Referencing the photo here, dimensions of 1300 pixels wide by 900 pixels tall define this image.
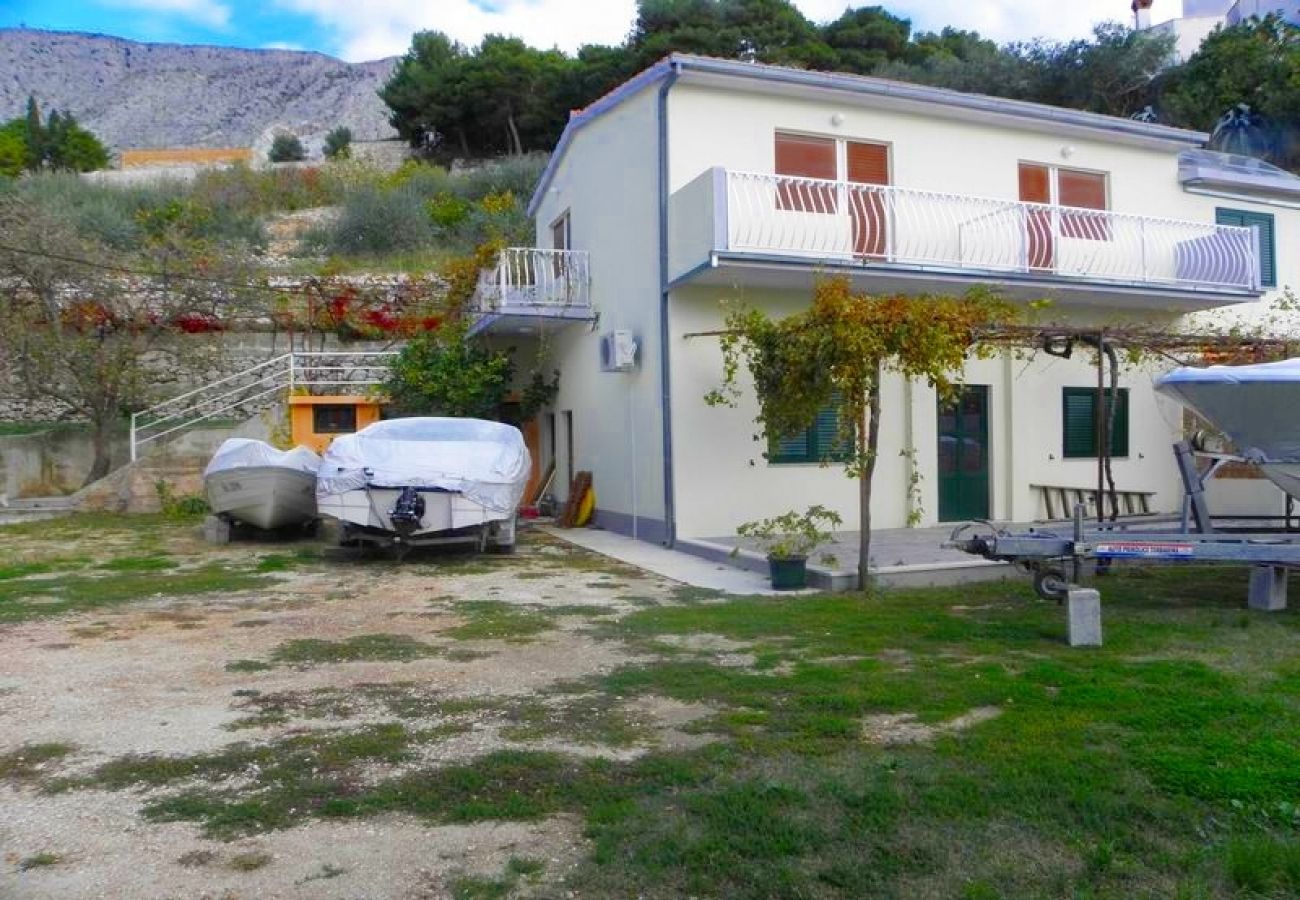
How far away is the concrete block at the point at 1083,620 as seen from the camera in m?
7.45

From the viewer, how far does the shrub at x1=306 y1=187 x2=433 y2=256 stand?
30109 millimetres

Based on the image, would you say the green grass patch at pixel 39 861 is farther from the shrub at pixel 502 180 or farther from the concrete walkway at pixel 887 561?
the shrub at pixel 502 180

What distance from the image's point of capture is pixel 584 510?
1653 centimetres

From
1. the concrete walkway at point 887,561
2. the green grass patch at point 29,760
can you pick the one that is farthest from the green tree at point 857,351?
the green grass patch at point 29,760

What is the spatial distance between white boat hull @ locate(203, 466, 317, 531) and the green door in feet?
28.5

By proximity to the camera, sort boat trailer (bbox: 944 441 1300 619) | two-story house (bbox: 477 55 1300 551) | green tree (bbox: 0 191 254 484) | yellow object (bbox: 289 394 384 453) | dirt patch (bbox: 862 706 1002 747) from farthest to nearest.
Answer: yellow object (bbox: 289 394 384 453) → green tree (bbox: 0 191 254 484) → two-story house (bbox: 477 55 1300 551) → boat trailer (bbox: 944 441 1300 619) → dirt patch (bbox: 862 706 1002 747)

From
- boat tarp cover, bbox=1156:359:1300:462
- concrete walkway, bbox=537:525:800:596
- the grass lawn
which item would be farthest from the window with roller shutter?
the grass lawn

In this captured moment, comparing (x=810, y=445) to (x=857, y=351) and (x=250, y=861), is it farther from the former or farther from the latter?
(x=250, y=861)

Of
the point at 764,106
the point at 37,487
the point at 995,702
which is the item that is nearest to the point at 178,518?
the point at 37,487

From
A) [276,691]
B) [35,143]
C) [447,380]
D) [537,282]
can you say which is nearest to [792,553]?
[276,691]

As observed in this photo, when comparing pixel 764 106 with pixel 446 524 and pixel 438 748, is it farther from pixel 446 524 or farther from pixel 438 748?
pixel 438 748

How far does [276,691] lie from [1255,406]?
7.59 m

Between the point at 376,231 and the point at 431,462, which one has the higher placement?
the point at 376,231

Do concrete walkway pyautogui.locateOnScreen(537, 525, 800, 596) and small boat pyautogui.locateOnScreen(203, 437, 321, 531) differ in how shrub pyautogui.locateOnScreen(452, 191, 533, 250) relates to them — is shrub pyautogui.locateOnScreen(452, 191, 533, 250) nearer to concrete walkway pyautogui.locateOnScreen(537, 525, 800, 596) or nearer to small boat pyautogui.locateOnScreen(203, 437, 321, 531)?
small boat pyautogui.locateOnScreen(203, 437, 321, 531)
